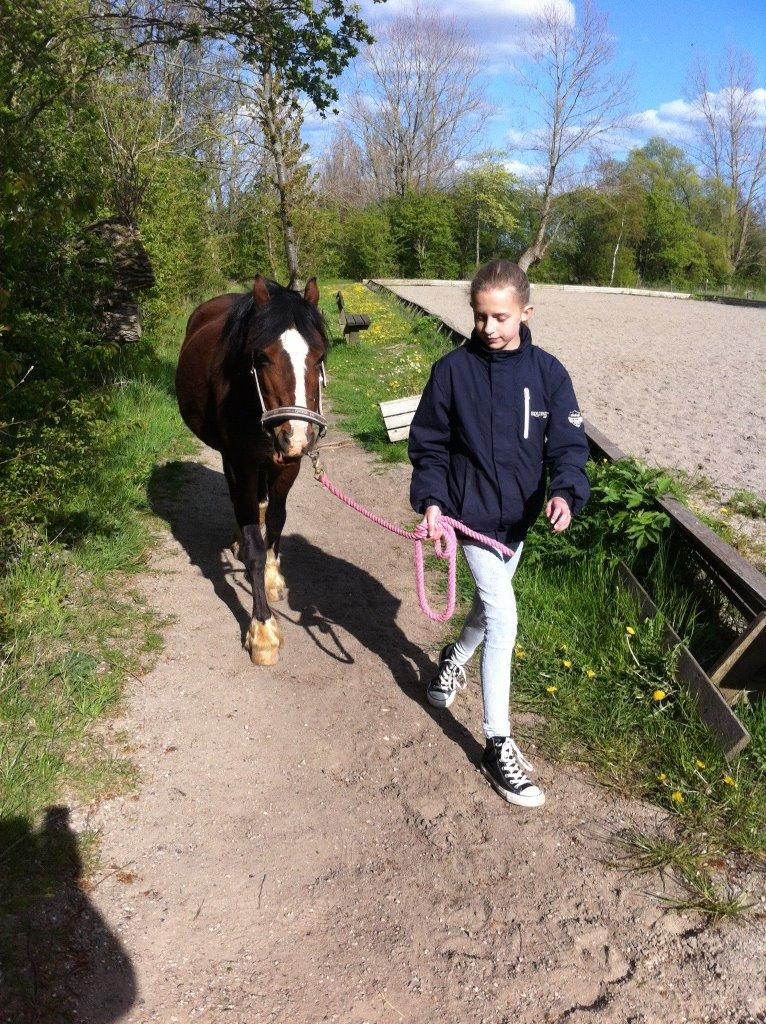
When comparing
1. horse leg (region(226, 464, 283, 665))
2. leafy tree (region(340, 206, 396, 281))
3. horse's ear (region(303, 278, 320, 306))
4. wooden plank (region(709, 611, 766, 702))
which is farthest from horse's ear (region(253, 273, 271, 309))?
leafy tree (region(340, 206, 396, 281))

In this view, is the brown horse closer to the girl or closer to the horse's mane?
Answer: the horse's mane

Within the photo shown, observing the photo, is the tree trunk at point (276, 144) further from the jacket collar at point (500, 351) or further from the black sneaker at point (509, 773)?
the black sneaker at point (509, 773)

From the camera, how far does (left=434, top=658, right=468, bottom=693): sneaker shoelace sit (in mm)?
3551

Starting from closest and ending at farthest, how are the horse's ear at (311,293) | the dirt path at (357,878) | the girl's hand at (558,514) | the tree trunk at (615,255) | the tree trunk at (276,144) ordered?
the dirt path at (357,878) < the girl's hand at (558,514) < the horse's ear at (311,293) < the tree trunk at (276,144) < the tree trunk at (615,255)

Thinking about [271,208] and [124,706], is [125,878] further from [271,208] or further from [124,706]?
[271,208]

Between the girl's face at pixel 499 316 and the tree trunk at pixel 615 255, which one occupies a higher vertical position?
the tree trunk at pixel 615 255

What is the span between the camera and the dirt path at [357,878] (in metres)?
2.21

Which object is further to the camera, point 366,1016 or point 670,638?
point 670,638

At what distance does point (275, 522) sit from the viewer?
459 centimetres

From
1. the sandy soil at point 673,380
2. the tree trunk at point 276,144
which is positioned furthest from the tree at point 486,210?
the tree trunk at point 276,144

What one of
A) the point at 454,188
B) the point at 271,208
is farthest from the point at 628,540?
the point at 454,188

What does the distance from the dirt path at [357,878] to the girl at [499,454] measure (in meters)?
0.37

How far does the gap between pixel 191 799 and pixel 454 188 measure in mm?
50072

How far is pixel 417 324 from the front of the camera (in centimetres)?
1565
